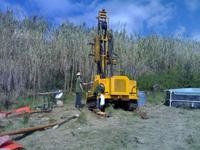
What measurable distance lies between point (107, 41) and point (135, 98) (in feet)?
7.42

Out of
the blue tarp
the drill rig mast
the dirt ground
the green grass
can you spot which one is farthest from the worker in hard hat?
the green grass

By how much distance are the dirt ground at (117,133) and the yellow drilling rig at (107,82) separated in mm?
784

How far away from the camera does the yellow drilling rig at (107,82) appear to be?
624 inches

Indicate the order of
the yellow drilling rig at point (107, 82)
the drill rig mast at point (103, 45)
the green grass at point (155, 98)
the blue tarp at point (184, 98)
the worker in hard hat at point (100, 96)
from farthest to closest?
the green grass at point (155, 98) < the blue tarp at point (184, 98) < the drill rig mast at point (103, 45) < the yellow drilling rig at point (107, 82) < the worker in hard hat at point (100, 96)

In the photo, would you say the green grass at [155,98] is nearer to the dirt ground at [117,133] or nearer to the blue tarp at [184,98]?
the blue tarp at [184,98]

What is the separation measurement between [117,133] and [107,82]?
14.3ft

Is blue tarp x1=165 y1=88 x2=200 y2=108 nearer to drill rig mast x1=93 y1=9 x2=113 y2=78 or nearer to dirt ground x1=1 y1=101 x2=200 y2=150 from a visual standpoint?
dirt ground x1=1 y1=101 x2=200 y2=150

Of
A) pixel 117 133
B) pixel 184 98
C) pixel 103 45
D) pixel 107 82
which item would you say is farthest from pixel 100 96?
pixel 184 98

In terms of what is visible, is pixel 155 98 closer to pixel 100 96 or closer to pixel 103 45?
pixel 103 45

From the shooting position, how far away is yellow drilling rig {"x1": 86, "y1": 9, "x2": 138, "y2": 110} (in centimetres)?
1586

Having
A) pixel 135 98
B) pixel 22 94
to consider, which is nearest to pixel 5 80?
pixel 22 94

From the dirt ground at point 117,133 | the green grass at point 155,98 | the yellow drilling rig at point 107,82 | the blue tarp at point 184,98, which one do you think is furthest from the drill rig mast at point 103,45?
the green grass at point 155,98

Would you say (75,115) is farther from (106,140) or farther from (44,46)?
(44,46)

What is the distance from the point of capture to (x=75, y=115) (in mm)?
14070
